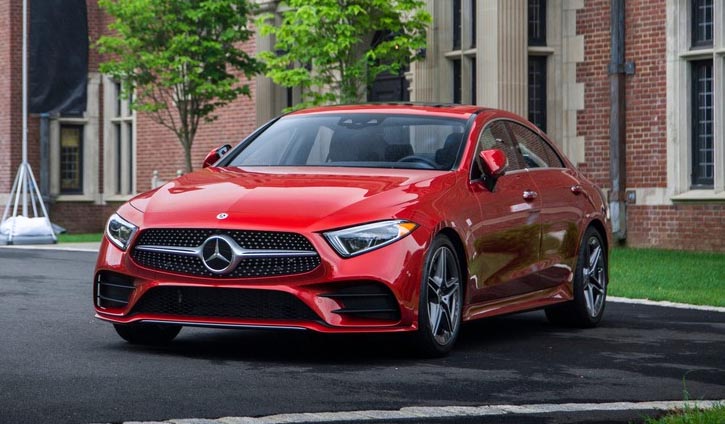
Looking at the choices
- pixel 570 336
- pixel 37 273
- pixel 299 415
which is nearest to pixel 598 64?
pixel 37 273

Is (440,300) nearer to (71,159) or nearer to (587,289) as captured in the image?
(587,289)

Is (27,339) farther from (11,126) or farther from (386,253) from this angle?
(11,126)

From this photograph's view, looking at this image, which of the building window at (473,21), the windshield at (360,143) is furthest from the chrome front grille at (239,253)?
the building window at (473,21)

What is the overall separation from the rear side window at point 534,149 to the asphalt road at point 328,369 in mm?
1171

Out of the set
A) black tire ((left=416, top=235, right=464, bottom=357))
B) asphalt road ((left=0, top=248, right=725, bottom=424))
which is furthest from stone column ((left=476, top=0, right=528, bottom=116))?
black tire ((left=416, top=235, right=464, bottom=357))

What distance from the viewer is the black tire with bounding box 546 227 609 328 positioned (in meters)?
10.3

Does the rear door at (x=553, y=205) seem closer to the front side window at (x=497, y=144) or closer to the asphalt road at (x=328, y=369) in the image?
the front side window at (x=497, y=144)

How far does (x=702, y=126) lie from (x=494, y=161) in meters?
11.7

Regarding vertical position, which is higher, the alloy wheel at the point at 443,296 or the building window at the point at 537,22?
the building window at the point at 537,22

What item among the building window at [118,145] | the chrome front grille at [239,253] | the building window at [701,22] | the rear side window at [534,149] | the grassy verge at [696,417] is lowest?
the grassy verge at [696,417]

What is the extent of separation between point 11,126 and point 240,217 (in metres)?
25.4

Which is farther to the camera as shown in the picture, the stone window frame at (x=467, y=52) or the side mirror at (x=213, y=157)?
the stone window frame at (x=467, y=52)

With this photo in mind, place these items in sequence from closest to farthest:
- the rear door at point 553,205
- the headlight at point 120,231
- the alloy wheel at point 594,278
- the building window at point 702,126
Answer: the headlight at point 120,231
the rear door at point 553,205
the alloy wheel at point 594,278
the building window at point 702,126

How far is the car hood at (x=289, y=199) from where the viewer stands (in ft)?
25.5
